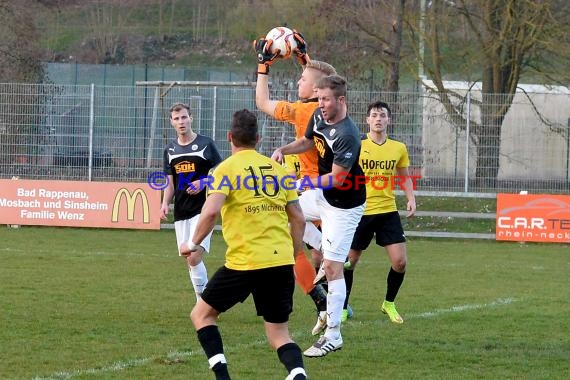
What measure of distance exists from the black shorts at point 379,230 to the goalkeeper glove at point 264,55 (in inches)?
78.6

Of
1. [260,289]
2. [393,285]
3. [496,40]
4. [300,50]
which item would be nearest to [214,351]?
[260,289]

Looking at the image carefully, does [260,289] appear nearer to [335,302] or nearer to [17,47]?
[335,302]

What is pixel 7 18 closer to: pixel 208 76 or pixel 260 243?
pixel 208 76

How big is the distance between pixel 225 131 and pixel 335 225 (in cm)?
1280

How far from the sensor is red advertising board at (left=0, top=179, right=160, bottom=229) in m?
19.6

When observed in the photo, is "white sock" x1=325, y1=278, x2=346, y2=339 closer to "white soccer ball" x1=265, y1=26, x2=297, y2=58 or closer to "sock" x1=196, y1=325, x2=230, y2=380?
"sock" x1=196, y1=325, x2=230, y2=380

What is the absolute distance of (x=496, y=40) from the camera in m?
24.2

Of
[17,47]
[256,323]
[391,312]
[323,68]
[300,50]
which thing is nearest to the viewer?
[323,68]

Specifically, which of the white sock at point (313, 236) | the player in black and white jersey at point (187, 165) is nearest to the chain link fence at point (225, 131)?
the player in black and white jersey at point (187, 165)

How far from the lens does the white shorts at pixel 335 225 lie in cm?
788

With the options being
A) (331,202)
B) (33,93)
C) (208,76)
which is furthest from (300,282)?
(208,76)

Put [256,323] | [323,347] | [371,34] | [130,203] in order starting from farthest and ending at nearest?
1. [371,34]
2. [130,203]
3. [256,323]
4. [323,347]

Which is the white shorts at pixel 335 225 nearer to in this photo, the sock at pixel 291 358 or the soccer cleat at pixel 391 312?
Answer: the soccer cleat at pixel 391 312

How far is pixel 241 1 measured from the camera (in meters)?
51.4
